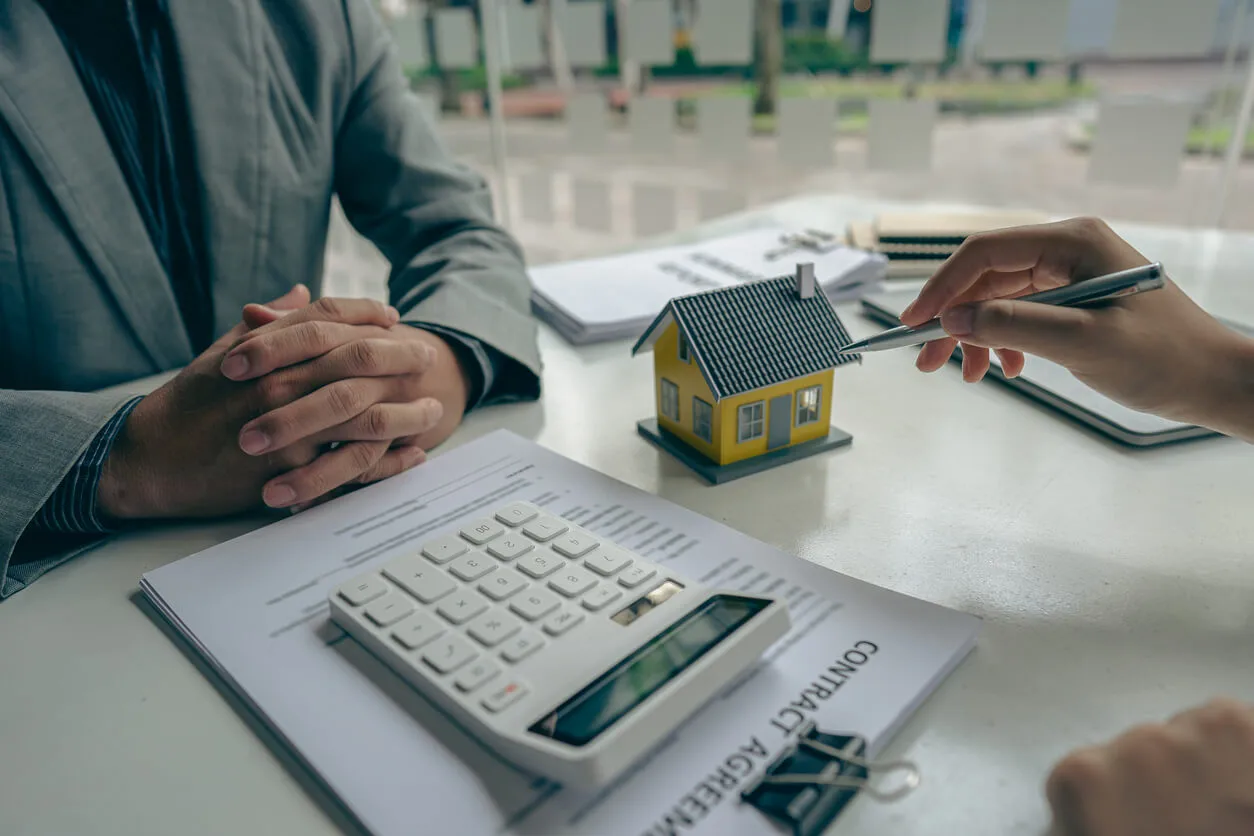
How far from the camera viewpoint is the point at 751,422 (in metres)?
0.59

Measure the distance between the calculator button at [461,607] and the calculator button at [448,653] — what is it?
0.01m

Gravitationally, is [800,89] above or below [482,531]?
above

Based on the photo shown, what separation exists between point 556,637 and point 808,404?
31 cm

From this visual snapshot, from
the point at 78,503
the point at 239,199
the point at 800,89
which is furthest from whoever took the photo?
the point at 800,89

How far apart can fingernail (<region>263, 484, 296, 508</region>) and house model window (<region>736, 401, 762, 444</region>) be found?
12.3 inches

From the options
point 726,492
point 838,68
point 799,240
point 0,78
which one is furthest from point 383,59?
point 838,68

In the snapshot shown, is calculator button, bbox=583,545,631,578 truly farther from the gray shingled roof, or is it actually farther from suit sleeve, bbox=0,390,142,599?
suit sleeve, bbox=0,390,142,599

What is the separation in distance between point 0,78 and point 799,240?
83cm

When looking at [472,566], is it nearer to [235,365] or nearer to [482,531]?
[482,531]

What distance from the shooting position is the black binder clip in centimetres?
31

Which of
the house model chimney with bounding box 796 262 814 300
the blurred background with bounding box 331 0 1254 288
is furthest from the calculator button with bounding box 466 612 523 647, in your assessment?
the blurred background with bounding box 331 0 1254 288

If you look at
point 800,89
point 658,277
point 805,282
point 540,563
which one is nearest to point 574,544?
point 540,563

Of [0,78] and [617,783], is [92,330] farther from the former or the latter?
[617,783]

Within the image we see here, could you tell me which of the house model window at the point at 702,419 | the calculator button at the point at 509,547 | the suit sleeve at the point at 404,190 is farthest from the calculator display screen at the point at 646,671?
the suit sleeve at the point at 404,190
